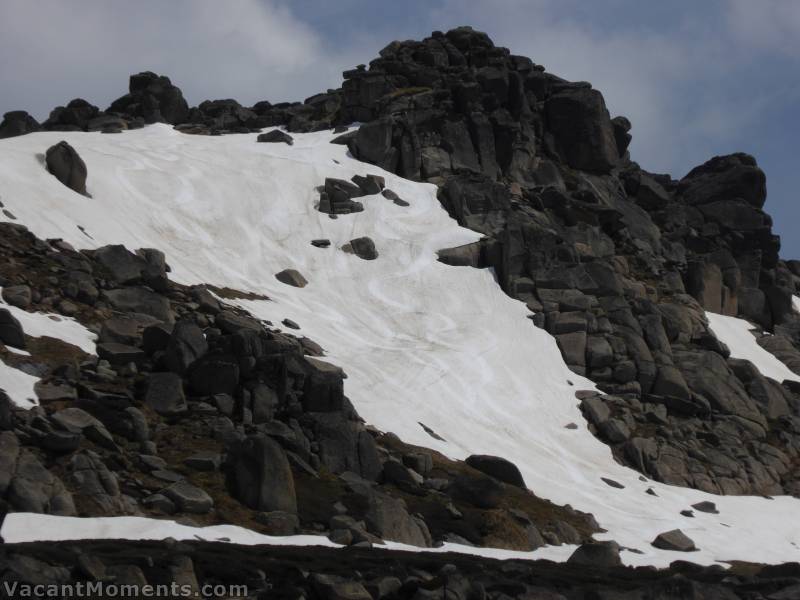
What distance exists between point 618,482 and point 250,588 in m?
33.1

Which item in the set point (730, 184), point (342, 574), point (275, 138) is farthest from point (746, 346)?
point (342, 574)

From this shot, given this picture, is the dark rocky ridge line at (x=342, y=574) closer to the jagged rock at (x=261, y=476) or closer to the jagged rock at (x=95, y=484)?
the jagged rock at (x=95, y=484)

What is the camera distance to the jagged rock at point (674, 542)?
4434 centimetres

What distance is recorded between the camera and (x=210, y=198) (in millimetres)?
70438

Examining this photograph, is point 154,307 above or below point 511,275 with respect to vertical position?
below

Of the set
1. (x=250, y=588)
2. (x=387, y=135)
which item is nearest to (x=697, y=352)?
(x=387, y=135)

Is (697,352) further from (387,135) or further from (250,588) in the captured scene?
(250,588)

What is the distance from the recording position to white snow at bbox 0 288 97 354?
128 ft

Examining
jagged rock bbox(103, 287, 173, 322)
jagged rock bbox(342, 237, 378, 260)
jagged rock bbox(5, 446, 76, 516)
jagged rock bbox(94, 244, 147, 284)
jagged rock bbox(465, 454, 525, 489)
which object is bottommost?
jagged rock bbox(5, 446, 76, 516)

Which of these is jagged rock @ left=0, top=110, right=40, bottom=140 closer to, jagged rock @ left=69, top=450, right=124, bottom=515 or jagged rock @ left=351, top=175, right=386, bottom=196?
jagged rock @ left=351, top=175, right=386, bottom=196

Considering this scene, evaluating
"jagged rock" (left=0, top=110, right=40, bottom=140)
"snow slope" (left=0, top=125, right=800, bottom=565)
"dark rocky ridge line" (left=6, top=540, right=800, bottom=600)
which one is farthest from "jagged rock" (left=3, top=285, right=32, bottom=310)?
"jagged rock" (left=0, top=110, right=40, bottom=140)

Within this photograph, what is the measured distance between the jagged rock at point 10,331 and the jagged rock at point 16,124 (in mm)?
43159

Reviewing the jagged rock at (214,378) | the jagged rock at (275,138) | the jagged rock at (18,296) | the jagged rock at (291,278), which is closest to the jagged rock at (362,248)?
the jagged rock at (291,278)

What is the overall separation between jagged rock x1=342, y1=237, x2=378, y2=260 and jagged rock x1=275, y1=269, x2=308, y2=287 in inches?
259
